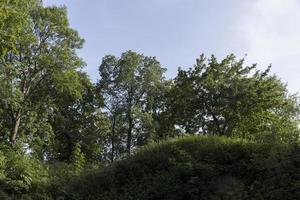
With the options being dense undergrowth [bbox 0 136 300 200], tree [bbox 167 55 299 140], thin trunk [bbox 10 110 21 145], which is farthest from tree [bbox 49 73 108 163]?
dense undergrowth [bbox 0 136 300 200]

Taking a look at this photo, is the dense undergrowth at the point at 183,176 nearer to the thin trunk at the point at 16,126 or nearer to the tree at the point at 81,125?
the thin trunk at the point at 16,126

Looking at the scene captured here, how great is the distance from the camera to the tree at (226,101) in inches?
1396

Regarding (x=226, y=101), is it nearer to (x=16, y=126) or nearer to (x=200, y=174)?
(x=16, y=126)

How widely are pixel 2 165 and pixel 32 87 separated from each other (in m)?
24.7

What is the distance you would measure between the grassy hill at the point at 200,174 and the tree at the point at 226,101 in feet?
62.0

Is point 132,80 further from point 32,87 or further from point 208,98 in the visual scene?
point 208,98

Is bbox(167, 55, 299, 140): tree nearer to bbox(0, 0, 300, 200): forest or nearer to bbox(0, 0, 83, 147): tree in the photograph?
bbox(0, 0, 300, 200): forest

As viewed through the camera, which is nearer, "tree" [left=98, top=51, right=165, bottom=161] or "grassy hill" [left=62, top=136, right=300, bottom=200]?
"grassy hill" [left=62, top=136, right=300, bottom=200]

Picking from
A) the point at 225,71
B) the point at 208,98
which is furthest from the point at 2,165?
the point at 225,71

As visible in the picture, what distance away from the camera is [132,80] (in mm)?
54875

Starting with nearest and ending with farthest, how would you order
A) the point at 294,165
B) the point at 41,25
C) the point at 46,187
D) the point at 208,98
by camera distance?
the point at 294,165, the point at 46,187, the point at 208,98, the point at 41,25

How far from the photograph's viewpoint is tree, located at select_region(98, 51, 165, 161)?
53.8 m

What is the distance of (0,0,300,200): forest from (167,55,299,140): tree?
77 mm

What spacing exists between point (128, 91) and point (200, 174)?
41.0 m
